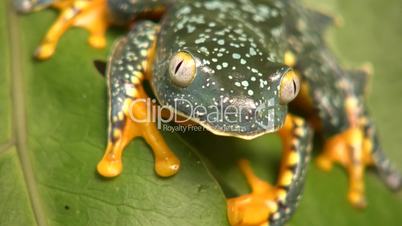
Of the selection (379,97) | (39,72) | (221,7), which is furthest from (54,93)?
(379,97)

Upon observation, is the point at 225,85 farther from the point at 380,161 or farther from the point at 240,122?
the point at 380,161

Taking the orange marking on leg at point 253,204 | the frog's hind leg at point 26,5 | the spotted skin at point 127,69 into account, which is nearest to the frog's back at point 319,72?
the orange marking on leg at point 253,204

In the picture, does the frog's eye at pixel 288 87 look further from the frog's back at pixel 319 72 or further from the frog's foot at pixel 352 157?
the frog's foot at pixel 352 157

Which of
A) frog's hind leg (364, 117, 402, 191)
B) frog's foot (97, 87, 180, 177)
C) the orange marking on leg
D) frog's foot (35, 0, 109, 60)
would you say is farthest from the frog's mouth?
frog's hind leg (364, 117, 402, 191)

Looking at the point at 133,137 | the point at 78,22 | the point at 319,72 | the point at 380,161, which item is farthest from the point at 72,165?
the point at 380,161

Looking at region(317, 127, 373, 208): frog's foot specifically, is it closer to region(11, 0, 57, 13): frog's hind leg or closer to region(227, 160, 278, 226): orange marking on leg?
region(227, 160, 278, 226): orange marking on leg

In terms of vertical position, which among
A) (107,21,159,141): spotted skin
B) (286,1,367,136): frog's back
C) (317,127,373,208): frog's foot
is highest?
(107,21,159,141): spotted skin
